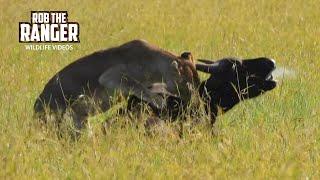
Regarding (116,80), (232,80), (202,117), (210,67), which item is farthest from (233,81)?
(116,80)

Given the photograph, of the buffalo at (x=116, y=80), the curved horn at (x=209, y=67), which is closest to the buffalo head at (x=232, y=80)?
the curved horn at (x=209, y=67)

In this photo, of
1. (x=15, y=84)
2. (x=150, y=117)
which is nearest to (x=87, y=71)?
(x=150, y=117)

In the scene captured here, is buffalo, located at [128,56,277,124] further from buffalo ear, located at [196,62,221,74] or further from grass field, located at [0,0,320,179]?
grass field, located at [0,0,320,179]

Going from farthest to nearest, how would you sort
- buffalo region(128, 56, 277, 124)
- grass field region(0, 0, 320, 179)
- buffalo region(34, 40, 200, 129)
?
buffalo region(128, 56, 277, 124)
buffalo region(34, 40, 200, 129)
grass field region(0, 0, 320, 179)

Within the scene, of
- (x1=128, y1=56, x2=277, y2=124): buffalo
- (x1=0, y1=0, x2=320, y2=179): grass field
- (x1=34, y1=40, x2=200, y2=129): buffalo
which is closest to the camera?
(x1=0, y1=0, x2=320, y2=179): grass field

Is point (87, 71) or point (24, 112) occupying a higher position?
point (87, 71)

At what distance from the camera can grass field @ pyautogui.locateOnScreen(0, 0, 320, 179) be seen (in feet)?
15.0

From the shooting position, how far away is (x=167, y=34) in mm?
12344

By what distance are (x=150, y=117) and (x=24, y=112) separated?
1464 millimetres

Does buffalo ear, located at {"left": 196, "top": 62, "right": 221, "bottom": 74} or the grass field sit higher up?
buffalo ear, located at {"left": 196, "top": 62, "right": 221, "bottom": 74}

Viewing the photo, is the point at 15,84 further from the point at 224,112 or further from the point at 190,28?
the point at 190,28

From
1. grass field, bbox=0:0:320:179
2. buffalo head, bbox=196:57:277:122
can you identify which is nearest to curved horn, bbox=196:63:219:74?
buffalo head, bbox=196:57:277:122

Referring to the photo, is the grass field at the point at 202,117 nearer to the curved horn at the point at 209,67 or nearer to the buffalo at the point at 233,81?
the buffalo at the point at 233,81

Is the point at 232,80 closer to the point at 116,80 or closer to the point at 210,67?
the point at 210,67
